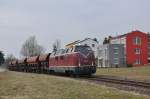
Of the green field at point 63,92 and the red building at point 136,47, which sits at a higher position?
the red building at point 136,47

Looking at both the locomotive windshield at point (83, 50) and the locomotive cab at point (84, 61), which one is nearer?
the locomotive cab at point (84, 61)

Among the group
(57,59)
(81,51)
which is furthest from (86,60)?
(57,59)

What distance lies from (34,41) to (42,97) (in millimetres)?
147649

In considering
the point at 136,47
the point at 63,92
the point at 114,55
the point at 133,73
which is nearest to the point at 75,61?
the point at 133,73

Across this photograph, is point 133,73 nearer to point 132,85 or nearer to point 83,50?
point 83,50

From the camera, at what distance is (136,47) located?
359ft

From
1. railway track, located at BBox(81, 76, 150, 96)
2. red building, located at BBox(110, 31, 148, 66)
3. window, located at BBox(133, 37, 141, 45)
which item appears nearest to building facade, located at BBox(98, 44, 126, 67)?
red building, located at BBox(110, 31, 148, 66)

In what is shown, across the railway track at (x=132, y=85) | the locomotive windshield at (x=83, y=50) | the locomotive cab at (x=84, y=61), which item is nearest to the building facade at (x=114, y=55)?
the locomotive windshield at (x=83, y=50)

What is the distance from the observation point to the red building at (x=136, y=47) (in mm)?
108188

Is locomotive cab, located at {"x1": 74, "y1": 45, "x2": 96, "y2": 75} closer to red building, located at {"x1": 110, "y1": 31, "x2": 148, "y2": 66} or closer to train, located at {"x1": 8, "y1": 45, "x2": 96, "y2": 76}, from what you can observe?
train, located at {"x1": 8, "y1": 45, "x2": 96, "y2": 76}

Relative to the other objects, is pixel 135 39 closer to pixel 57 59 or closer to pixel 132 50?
pixel 132 50

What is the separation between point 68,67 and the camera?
123 feet

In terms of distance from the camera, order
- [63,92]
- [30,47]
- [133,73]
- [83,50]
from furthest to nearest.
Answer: [30,47], [133,73], [83,50], [63,92]

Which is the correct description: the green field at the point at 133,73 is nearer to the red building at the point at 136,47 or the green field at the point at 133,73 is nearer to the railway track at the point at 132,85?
the railway track at the point at 132,85
